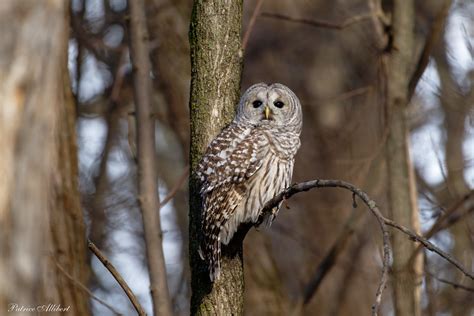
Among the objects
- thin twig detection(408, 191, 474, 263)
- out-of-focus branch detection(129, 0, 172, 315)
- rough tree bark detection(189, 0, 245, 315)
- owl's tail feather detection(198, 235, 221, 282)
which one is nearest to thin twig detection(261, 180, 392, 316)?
owl's tail feather detection(198, 235, 221, 282)

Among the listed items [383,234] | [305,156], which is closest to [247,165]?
[383,234]

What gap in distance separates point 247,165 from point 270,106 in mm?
710

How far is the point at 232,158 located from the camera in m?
5.25

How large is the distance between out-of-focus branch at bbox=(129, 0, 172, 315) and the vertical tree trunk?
2348mm

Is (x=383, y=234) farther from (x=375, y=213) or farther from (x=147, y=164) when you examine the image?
(x=147, y=164)

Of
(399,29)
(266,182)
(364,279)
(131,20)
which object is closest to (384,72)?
(399,29)

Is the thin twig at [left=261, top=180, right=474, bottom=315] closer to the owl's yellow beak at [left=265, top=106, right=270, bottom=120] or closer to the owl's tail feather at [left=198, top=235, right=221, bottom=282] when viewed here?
the owl's tail feather at [left=198, top=235, right=221, bottom=282]

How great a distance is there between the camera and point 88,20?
887cm

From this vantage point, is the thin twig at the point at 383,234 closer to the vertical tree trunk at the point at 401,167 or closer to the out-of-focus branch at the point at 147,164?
the out-of-focus branch at the point at 147,164

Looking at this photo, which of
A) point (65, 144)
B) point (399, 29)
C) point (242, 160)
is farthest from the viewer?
point (399, 29)

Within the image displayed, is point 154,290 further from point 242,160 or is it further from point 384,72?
point 384,72

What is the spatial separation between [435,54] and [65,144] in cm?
564

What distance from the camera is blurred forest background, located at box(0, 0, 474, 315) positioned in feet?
24.8

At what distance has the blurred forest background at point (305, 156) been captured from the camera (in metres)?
7.55
